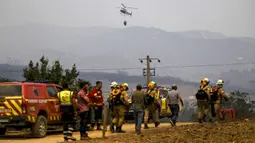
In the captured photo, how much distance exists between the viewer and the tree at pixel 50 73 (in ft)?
139

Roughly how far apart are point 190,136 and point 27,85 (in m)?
6.68

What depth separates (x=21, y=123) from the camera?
17.4 m

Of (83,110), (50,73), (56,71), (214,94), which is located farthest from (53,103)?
(50,73)

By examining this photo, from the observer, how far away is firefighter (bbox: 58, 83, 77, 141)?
49.3 feet

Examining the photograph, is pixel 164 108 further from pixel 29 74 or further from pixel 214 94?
pixel 29 74

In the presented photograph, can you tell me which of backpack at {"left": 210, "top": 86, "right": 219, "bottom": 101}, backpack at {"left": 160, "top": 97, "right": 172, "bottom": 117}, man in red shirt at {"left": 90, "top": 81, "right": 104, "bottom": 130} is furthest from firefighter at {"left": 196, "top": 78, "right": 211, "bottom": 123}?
backpack at {"left": 160, "top": 97, "right": 172, "bottom": 117}

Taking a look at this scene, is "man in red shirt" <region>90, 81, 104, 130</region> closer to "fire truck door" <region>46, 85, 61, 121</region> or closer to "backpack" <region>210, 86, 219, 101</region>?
"fire truck door" <region>46, 85, 61, 121</region>

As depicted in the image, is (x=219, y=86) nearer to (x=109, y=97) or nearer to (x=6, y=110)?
(x=109, y=97)

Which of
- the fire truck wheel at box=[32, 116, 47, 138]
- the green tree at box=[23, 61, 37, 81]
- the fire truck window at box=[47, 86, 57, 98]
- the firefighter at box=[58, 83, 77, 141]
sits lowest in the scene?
the fire truck wheel at box=[32, 116, 47, 138]

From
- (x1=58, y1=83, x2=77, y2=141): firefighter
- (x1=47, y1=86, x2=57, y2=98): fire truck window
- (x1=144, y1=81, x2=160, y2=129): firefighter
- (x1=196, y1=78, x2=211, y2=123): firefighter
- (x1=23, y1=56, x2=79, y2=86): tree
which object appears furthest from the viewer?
(x1=23, y1=56, x2=79, y2=86): tree

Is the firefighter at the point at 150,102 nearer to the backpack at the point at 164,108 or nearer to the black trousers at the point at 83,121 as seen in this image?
the backpack at the point at 164,108

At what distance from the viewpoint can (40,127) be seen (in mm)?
18172

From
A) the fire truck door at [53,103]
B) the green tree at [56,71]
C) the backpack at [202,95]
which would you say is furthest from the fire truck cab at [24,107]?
the green tree at [56,71]


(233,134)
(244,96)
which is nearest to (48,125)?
(233,134)
